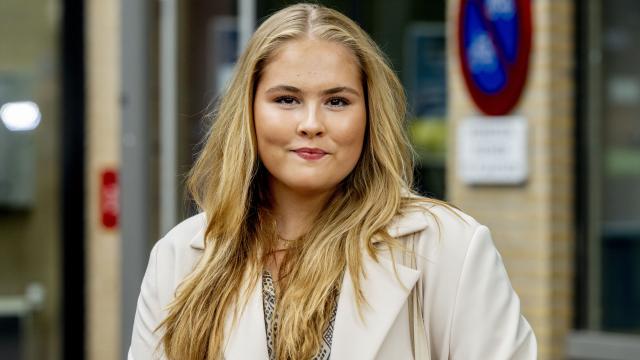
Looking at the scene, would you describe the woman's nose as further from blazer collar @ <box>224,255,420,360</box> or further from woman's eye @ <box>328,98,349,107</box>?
blazer collar @ <box>224,255,420,360</box>

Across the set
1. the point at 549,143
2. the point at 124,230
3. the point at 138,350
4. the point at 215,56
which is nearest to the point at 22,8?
the point at 215,56

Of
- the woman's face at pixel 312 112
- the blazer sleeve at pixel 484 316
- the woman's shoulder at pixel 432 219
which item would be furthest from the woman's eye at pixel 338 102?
the blazer sleeve at pixel 484 316

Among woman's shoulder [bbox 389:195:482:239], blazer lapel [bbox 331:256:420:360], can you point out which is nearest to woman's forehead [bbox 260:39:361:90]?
woman's shoulder [bbox 389:195:482:239]

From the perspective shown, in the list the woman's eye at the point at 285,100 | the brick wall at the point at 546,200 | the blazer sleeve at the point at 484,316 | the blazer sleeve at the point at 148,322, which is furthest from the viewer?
the brick wall at the point at 546,200

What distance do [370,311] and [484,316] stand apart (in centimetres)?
22

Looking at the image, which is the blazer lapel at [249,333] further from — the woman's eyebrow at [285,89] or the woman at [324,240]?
the woman's eyebrow at [285,89]

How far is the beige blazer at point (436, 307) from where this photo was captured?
2.76 m

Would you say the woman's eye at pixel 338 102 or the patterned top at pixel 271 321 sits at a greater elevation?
the woman's eye at pixel 338 102

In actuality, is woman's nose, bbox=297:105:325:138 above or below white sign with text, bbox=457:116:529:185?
above

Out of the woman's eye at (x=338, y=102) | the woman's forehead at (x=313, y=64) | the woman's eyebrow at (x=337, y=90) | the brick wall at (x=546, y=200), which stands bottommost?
the brick wall at (x=546, y=200)

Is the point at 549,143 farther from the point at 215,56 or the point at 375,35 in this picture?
the point at 215,56

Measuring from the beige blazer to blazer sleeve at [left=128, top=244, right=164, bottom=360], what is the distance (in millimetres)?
213

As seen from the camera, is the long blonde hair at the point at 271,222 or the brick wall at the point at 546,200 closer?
the long blonde hair at the point at 271,222

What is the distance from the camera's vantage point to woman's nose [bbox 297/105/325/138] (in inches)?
110
